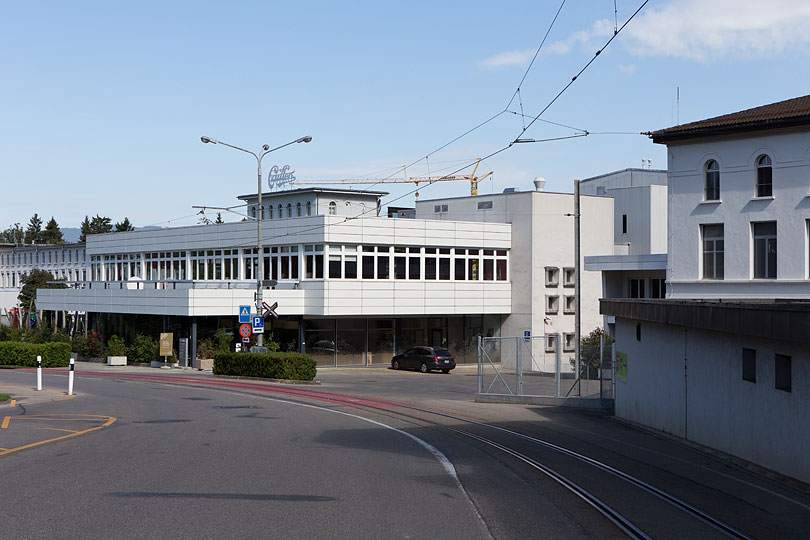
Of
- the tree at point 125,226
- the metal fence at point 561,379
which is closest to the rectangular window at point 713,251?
the metal fence at point 561,379

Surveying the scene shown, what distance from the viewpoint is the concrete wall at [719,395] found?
1307cm

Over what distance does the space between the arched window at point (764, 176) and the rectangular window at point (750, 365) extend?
2317 cm

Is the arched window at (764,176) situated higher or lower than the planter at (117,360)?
higher

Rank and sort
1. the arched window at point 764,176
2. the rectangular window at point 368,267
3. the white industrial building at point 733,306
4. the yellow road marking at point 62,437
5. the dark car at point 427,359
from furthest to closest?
the rectangular window at point 368,267, the dark car at point 427,359, the arched window at point 764,176, the yellow road marking at point 62,437, the white industrial building at point 733,306

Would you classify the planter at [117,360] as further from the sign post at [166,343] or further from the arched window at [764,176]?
the arched window at [764,176]

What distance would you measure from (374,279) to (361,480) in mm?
40225

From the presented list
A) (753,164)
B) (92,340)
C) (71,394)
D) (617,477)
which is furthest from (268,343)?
(617,477)

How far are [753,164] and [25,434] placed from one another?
29753 mm

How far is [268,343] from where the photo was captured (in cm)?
4809

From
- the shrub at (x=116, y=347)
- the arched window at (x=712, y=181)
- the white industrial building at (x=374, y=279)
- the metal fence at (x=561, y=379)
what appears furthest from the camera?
the shrub at (x=116, y=347)

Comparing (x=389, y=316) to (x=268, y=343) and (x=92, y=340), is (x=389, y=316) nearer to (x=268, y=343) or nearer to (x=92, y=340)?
(x=268, y=343)

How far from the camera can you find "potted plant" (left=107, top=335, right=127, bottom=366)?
5228 centimetres

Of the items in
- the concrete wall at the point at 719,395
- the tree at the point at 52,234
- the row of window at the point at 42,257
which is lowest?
the concrete wall at the point at 719,395

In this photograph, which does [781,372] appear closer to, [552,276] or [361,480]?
[361,480]
